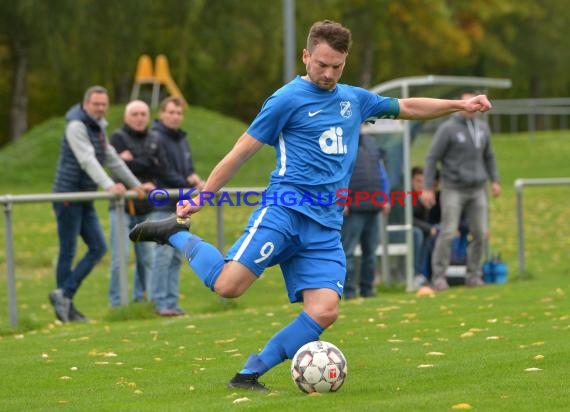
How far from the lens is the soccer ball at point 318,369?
7.36 metres

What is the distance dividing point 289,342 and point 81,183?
618cm

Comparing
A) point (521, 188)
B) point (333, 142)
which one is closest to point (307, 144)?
point (333, 142)

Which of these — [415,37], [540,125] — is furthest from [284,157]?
[540,125]

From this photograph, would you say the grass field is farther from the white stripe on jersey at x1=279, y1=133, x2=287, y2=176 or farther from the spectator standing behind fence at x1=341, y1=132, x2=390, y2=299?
the white stripe on jersey at x1=279, y1=133, x2=287, y2=176

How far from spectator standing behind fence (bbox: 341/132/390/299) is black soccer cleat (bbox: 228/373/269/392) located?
6.88 metres

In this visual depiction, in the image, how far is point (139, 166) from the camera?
1369 centimetres

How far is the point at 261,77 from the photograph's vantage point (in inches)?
1923

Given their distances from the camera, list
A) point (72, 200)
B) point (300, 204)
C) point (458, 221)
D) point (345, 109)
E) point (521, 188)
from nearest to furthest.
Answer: point (300, 204) < point (345, 109) < point (72, 200) < point (458, 221) < point (521, 188)

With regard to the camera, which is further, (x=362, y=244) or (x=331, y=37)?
(x=362, y=244)

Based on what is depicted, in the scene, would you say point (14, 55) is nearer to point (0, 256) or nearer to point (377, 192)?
point (0, 256)

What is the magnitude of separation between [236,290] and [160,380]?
1147 millimetres

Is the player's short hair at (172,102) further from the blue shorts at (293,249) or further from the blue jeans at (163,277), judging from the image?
the blue shorts at (293,249)

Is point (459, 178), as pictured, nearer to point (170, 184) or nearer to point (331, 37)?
point (170, 184)

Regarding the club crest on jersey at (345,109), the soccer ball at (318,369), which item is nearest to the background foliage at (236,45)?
the club crest on jersey at (345,109)
